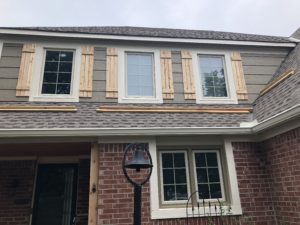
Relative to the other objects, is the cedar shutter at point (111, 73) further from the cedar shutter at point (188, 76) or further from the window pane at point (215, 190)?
the window pane at point (215, 190)

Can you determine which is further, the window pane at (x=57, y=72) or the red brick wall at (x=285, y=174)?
the window pane at (x=57, y=72)

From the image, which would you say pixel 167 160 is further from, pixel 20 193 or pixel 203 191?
pixel 20 193

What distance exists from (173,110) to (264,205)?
2.55m

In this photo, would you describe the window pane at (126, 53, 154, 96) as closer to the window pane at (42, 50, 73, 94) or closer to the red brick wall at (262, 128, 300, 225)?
the window pane at (42, 50, 73, 94)

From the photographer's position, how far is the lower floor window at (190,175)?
5164mm

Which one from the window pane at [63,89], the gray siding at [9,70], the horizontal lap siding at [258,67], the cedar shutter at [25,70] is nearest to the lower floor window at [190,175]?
the horizontal lap siding at [258,67]

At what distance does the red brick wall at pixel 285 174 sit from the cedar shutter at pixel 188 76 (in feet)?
6.66

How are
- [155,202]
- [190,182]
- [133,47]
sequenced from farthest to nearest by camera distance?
[133,47] < [190,182] < [155,202]

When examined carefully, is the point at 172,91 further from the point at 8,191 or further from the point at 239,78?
the point at 8,191

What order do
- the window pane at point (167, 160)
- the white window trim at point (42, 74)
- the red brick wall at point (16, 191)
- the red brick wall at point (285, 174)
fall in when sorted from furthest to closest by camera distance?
the white window trim at point (42, 74), the red brick wall at point (16, 191), the window pane at point (167, 160), the red brick wall at point (285, 174)

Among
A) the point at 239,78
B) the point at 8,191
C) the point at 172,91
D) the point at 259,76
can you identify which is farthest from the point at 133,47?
the point at 8,191

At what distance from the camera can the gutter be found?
462 cm

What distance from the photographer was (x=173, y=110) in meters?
5.98

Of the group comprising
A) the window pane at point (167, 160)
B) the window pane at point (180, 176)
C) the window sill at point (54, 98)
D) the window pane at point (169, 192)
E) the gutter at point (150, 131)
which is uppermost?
the window sill at point (54, 98)
